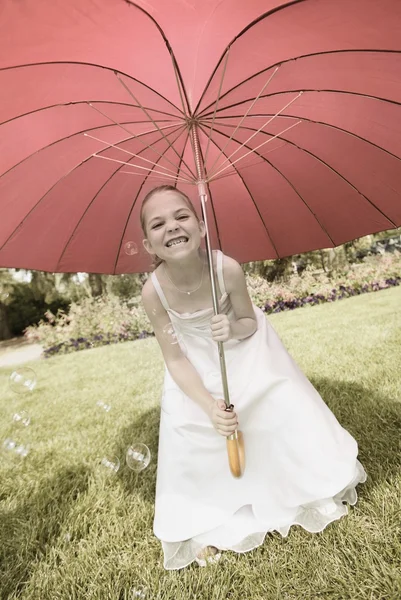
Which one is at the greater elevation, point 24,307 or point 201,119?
point 201,119

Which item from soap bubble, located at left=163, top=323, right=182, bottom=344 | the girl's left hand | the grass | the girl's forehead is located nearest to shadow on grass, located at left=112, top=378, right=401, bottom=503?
the grass

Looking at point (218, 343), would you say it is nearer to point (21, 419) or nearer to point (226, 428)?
point (226, 428)

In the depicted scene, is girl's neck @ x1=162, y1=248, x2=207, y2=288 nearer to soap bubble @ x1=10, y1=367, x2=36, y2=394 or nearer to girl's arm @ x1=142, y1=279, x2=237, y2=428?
girl's arm @ x1=142, y1=279, x2=237, y2=428

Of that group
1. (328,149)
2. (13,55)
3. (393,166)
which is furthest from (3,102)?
(393,166)

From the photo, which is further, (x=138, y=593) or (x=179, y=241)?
(x=179, y=241)

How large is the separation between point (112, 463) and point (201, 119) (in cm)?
251

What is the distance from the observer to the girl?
202 cm

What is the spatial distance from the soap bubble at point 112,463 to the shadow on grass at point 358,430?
7 centimetres

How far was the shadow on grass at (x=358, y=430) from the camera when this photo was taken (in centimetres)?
244

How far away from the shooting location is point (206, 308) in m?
2.41

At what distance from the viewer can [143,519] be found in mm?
2334

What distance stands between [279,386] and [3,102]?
202 centimetres

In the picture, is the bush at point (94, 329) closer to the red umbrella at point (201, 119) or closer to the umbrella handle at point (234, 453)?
the red umbrella at point (201, 119)

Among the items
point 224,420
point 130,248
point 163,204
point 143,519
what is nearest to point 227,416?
point 224,420
